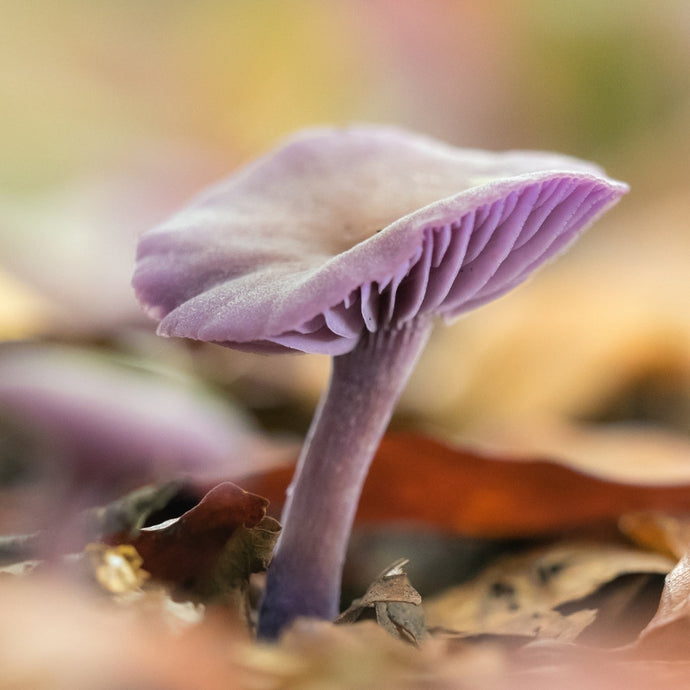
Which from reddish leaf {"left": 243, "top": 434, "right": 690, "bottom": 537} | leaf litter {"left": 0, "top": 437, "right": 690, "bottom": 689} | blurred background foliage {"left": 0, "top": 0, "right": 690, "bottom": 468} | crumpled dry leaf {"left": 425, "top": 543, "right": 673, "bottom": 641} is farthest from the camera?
blurred background foliage {"left": 0, "top": 0, "right": 690, "bottom": 468}

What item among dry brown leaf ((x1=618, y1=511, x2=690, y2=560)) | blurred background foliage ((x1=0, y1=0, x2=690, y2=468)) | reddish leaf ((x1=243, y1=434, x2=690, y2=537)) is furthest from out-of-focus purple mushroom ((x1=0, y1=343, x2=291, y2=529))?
blurred background foliage ((x1=0, y1=0, x2=690, y2=468))

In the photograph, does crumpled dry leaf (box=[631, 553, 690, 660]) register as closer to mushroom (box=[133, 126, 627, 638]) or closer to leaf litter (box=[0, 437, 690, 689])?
leaf litter (box=[0, 437, 690, 689])

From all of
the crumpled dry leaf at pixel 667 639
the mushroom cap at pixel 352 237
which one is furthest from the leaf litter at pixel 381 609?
the mushroom cap at pixel 352 237

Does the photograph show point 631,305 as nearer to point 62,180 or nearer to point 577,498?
point 577,498

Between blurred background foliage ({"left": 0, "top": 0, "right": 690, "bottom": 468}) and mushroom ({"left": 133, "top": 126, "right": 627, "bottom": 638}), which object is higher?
blurred background foliage ({"left": 0, "top": 0, "right": 690, "bottom": 468})

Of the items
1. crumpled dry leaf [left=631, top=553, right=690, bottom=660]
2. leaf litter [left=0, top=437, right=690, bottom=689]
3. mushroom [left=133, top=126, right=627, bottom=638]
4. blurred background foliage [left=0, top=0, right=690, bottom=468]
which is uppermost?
blurred background foliage [left=0, top=0, right=690, bottom=468]

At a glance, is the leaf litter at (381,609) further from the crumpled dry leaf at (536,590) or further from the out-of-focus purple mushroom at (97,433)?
the out-of-focus purple mushroom at (97,433)

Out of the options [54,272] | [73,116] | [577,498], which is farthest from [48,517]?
[73,116]
